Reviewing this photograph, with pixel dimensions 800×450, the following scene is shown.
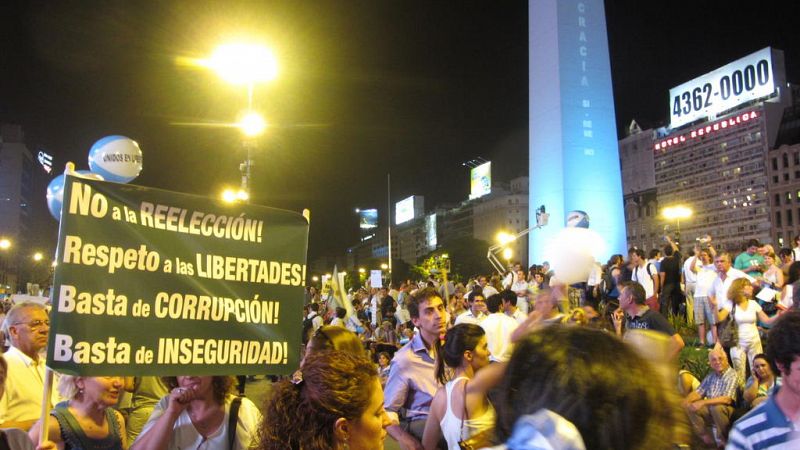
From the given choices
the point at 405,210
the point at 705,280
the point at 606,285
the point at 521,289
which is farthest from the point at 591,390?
the point at 405,210

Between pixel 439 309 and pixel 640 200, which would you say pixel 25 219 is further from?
pixel 439 309

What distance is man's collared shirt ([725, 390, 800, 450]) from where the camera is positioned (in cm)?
276

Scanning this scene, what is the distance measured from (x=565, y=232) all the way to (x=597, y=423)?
488 cm

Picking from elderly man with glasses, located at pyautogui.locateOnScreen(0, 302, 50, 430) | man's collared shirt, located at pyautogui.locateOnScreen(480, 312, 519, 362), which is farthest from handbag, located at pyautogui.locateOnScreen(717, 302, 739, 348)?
elderly man with glasses, located at pyautogui.locateOnScreen(0, 302, 50, 430)

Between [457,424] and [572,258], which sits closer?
[457,424]

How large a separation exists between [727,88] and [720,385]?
79295 millimetres

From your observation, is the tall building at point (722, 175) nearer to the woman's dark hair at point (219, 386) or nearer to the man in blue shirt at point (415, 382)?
the man in blue shirt at point (415, 382)

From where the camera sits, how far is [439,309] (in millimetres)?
5695

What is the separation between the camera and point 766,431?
2828 millimetres

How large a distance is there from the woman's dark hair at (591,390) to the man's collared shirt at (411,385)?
3542 millimetres

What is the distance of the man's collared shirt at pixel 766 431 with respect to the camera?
9.05ft

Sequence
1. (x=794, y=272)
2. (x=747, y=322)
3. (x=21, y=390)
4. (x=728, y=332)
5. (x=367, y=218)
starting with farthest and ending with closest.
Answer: (x=367, y=218) < (x=728, y=332) < (x=794, y=272) < (x=747, y=322) < (x=21, y=390)

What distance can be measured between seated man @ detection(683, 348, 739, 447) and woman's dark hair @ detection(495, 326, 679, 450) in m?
7.59

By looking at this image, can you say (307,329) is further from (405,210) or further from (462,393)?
(405,210)
